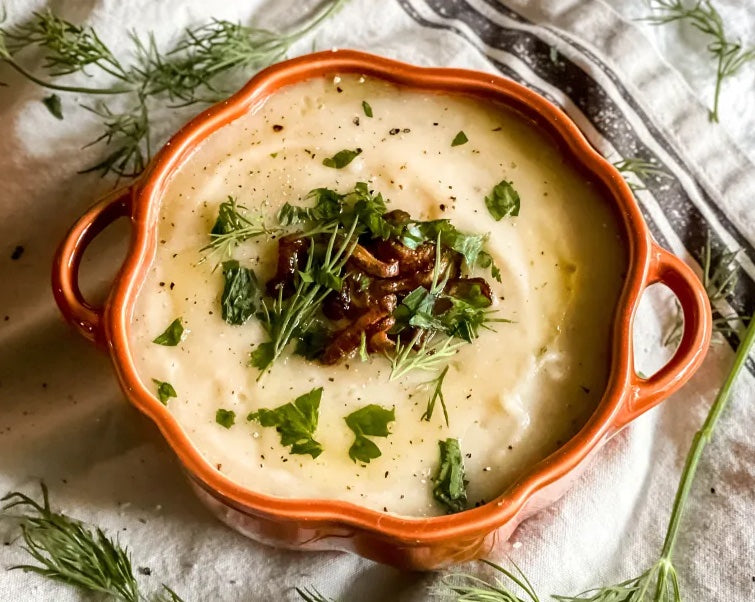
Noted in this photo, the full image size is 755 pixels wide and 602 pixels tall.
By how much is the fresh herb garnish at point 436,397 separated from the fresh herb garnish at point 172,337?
0.30 meters

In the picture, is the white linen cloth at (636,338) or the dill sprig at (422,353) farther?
the white linen cloth at (636,338)

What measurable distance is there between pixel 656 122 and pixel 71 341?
36.5 inches

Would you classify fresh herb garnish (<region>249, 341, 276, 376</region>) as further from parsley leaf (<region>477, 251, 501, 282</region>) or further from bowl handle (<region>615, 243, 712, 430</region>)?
bowl handle (<region>615, 243, 712, 430</region>)

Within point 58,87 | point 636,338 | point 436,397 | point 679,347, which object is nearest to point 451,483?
point 436,397

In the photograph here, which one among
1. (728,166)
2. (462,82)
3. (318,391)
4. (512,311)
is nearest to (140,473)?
(318,391)

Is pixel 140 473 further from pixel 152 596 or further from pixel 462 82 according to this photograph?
pixel 462 82

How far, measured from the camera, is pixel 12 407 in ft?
4.77

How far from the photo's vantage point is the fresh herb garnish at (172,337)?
1211 millimetres

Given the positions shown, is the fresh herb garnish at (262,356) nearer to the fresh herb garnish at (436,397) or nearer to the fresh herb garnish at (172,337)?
the fresh herb garnish at (172,337)

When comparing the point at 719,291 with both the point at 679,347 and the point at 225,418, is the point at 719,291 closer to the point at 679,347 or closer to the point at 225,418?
the point at 679,347

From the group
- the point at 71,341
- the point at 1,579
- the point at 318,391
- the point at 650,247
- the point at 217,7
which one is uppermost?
the point at 650,247

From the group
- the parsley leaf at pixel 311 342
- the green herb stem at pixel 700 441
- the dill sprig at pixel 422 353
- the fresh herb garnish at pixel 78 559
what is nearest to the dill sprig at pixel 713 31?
the green herb stem at pixel 700 441

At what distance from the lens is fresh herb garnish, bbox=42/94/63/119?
1.46 meters

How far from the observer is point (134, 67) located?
148 cm
